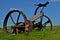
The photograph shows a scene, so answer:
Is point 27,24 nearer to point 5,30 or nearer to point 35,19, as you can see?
point 35,19

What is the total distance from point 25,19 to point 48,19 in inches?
202

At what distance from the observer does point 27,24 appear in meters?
19.7

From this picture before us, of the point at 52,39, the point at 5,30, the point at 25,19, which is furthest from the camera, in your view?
the point at 5,30

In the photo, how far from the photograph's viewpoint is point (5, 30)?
73.3 ft

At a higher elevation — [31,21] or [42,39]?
[31,21]

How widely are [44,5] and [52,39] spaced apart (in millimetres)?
7670

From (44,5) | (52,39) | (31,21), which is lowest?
(52,39)

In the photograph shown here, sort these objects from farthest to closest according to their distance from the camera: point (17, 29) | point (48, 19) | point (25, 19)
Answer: point (48, 19) → point (17, 29) → point (25, 19)

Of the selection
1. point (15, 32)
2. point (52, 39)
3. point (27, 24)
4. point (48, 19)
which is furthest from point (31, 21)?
point (52, 39)

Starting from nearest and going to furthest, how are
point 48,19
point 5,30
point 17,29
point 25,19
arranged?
point 25,19 < point 17,29 < point 5,30 < point 48,19

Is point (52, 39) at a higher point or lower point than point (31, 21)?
lower

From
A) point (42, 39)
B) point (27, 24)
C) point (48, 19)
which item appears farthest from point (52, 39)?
point (48, 19)

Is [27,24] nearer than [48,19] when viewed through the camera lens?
Yes

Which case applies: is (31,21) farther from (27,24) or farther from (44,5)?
(44,5)
